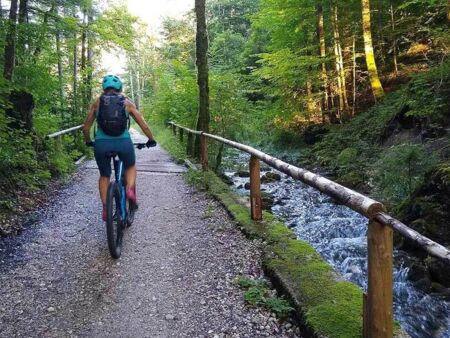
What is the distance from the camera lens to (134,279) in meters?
4.27

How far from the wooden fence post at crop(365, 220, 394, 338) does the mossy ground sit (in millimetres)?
385

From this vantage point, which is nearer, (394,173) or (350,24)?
(394,173)

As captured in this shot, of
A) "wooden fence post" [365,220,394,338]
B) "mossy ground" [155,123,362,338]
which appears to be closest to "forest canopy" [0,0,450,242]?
"mossy ground" [155,123,362,338]

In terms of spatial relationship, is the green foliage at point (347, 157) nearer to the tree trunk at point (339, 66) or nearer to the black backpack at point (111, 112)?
the tree trunk at point (339, 66)

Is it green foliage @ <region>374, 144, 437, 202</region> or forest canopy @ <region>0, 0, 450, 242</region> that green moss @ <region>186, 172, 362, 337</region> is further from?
forest canopy @ <region>0, 0, 450, 242</region>

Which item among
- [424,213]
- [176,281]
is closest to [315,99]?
[424,213]

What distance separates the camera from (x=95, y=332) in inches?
130

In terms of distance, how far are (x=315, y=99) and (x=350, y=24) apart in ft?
10.4

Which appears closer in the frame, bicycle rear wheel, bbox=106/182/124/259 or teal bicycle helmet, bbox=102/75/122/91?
bicycle rear wheel, bbox=106/182/124/259

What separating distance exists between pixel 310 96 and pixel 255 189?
11990 mm

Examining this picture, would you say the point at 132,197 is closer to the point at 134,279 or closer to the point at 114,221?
the point at 114,221

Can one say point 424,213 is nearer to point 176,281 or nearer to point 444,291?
point 444,291

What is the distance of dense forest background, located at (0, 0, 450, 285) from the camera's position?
7484 millimetres

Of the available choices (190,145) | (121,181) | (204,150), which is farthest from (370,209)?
(190,145)
